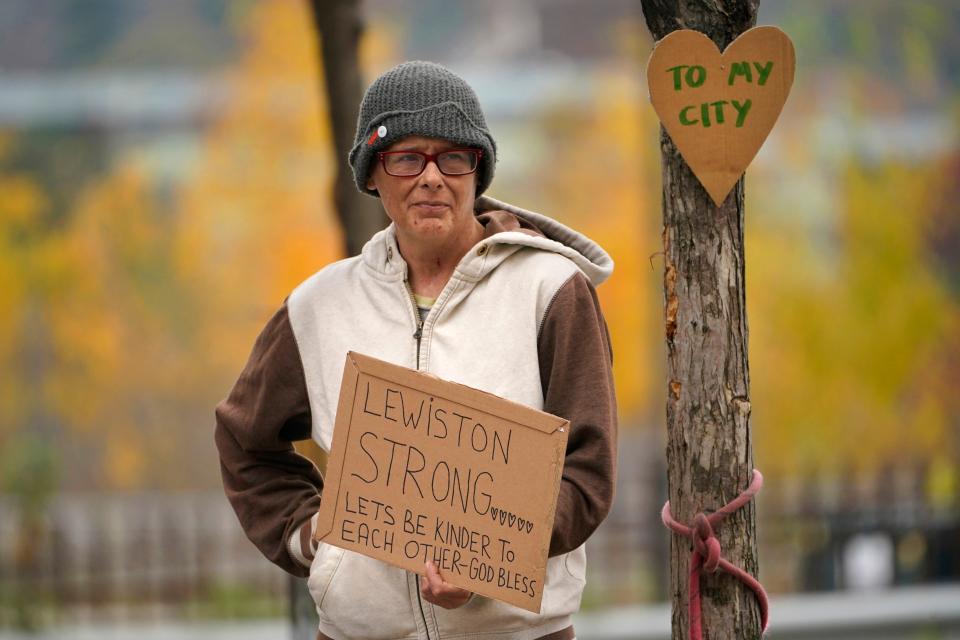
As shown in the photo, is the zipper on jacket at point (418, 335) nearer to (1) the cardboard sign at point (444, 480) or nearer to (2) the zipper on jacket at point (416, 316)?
(2) the zipper on jacket at point (416, 316)

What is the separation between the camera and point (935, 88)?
14.3 metres

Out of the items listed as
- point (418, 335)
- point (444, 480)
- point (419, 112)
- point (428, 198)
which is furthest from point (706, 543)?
point (419, 112)

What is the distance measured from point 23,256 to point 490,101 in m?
5.79

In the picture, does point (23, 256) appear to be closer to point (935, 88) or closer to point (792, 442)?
point (792, 442)

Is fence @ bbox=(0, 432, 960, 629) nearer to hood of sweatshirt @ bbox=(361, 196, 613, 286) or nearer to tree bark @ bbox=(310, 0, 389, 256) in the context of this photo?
tree bark @ bbox=(310, 0, 389, 256)

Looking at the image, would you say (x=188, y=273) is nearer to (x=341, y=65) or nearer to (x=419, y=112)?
(x=341, y=65)

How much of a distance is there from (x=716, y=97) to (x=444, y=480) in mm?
868

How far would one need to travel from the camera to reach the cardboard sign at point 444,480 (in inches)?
96.7

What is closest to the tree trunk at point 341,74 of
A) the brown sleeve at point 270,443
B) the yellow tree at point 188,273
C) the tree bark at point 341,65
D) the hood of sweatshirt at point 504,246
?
the tree bark at point 341,65

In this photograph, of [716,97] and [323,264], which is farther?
[323,264]

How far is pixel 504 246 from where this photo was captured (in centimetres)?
266

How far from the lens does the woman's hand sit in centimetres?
245

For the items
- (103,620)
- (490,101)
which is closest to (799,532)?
(103,620)

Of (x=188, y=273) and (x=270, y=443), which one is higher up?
(x=188, y=273)
